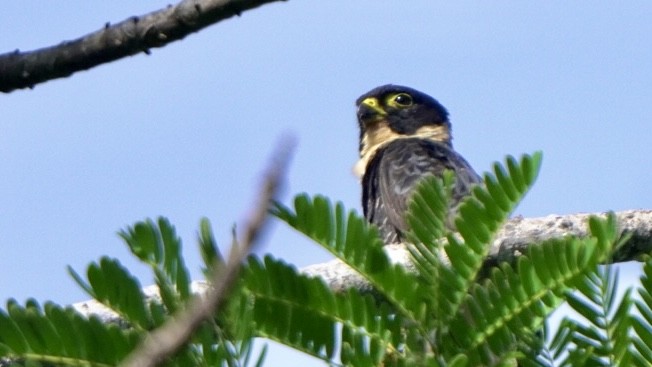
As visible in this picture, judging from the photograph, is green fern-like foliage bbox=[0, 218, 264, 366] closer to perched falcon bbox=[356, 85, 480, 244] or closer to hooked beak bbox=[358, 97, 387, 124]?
perched falcon bbox=[356, 85, 480, 244]

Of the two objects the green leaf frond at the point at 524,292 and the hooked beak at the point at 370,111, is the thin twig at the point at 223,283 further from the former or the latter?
the hooked beak at the point at 370,111

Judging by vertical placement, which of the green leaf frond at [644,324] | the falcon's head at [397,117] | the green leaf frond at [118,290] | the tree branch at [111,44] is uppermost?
the falcon's head at [397,117]

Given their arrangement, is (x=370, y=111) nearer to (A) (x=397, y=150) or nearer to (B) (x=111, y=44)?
(A) (x=397, y=150)

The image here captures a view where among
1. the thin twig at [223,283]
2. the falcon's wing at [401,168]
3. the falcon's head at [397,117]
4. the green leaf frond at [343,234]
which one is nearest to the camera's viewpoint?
the thin twig at [223,283]

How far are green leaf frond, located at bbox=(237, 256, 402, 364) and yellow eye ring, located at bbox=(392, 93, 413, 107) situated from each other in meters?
8.07

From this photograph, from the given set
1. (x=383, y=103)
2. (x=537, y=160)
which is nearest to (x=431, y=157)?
(x=383, y=103)

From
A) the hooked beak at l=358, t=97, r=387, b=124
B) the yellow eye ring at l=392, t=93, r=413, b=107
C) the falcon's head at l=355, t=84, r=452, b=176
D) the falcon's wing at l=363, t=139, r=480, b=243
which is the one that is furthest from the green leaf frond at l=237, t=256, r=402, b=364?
the yellow eye ring at l=392, t=93, r=413, b=107

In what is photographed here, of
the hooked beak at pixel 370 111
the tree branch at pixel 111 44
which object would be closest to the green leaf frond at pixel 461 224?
the tree branch at pixel 111 44

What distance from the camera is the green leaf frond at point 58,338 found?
1927 mm

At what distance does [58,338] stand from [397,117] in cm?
826

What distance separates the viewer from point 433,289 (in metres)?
2.19

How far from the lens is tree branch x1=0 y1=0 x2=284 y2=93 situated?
3.57m

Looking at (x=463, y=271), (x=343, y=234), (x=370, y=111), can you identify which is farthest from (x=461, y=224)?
(x=370, y=111)

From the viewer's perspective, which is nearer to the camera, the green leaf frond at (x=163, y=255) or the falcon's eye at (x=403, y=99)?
the green leaf frond at (x=163, y=255)
